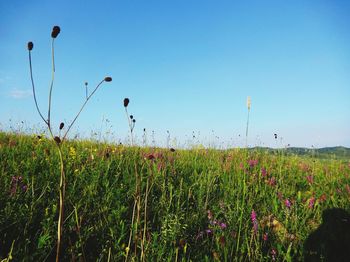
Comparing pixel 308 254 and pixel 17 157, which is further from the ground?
pixel 17 157

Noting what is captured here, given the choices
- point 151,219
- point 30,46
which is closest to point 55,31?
point 30,46

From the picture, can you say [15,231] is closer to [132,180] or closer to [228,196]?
[132,180]

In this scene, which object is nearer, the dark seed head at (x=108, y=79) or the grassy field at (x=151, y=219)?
the dark seed head at (x=108, y=79)

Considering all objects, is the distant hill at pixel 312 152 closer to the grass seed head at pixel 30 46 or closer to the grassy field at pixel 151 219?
the grassy field at pixel 151 219

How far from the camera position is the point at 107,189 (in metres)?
3.18

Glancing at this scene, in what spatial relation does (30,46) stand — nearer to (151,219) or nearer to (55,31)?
(55,31)

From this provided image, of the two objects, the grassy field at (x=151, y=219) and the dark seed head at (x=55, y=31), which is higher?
the dark seed head at (x=55, y=31)

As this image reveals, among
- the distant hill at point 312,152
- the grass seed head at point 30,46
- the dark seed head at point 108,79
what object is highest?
the grass seed head at point 30,46

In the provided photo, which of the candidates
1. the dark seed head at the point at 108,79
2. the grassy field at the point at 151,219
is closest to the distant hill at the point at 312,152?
the grassy field at the point at 151,219

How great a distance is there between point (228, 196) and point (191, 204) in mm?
533

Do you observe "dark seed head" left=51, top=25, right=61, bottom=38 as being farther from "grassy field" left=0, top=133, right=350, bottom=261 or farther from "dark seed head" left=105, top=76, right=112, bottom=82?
"grassy field" left=0, top=133, right=350, bottom=261

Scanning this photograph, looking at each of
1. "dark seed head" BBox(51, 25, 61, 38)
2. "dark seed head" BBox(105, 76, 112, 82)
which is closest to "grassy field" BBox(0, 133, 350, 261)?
"dark seed head" BBox(105, 76, 112, 82)

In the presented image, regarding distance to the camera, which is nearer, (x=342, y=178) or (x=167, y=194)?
(x=167, y=194)

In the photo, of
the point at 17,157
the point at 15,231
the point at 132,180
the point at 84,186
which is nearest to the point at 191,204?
the point at 132,180
